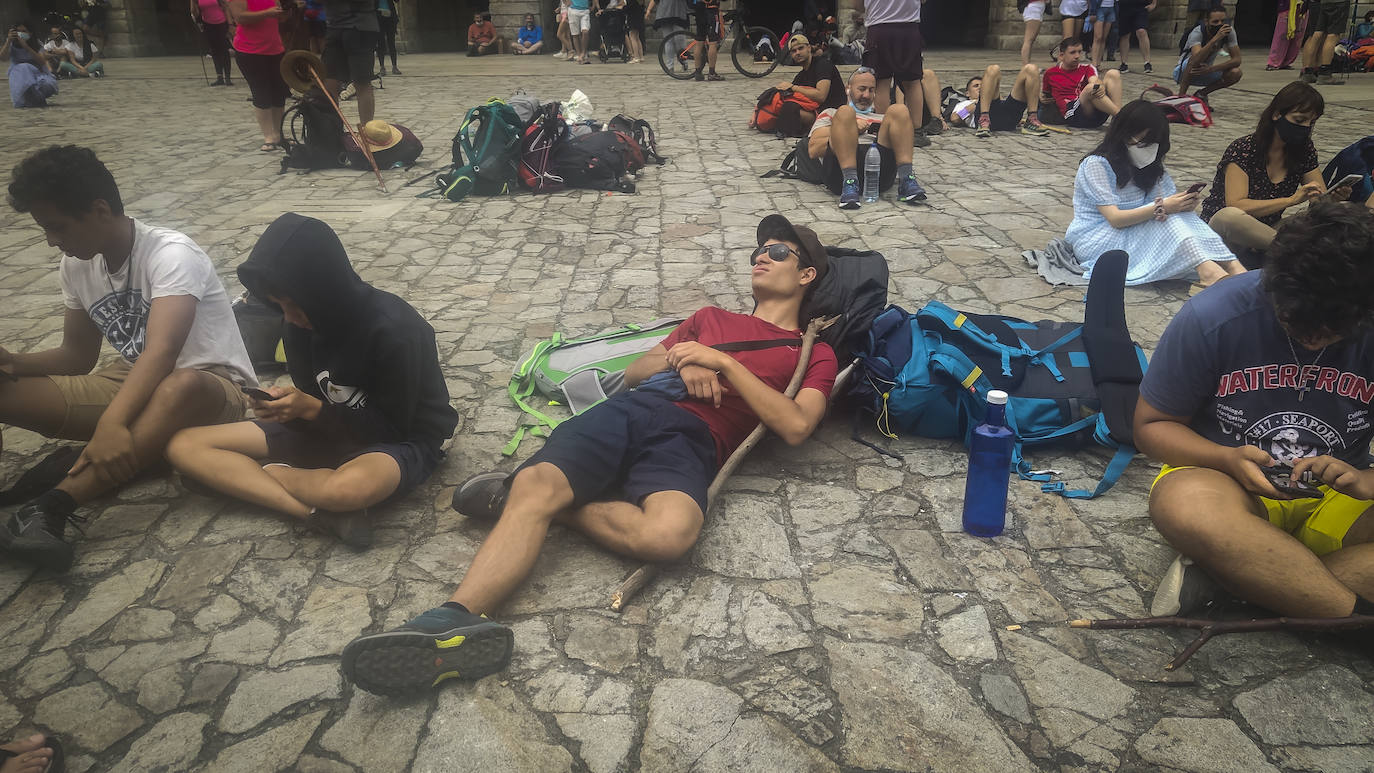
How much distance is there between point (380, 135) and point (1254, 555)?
8271 millimetres

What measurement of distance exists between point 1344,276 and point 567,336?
336 centimetres

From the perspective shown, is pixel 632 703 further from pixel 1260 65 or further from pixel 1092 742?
pixel 1260 65

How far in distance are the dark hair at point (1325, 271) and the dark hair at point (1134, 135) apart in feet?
9.99

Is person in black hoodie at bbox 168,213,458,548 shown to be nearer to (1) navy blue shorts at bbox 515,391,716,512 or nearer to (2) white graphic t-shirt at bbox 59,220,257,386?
(2) white graphic t-shirt at bbox 59,220,257,386

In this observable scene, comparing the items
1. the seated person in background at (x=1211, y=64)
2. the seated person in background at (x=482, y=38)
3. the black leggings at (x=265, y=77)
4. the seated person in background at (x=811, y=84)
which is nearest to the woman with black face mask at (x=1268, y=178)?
the seated person in background at (x=811, y=84)

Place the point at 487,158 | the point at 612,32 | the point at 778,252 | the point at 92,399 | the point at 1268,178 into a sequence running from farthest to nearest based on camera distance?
the point at 612,32, the point at 487,158, the point at 1268,178, the point at 778,252, the point at 92,399

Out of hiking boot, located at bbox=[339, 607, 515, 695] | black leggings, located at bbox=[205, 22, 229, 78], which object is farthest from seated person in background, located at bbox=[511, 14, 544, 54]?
hiking boot, located at bbox=[339, 607, 515, 695]

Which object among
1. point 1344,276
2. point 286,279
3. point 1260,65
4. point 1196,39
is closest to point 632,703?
point 286,279

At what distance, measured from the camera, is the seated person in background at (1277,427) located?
232cm

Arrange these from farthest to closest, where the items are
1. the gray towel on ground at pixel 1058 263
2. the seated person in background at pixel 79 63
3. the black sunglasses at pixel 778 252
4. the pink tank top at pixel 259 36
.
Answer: the seated person in background at pixel 79 63, the pink tank top at pixel 259 36, the gray towel on ground at pixel 1058 263, the black sunglasses at pixel 778 252

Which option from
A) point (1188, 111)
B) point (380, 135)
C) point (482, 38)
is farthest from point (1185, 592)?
point (482, 38)

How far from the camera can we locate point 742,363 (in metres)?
3.34

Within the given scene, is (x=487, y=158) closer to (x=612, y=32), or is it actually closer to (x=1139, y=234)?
(x=1139, y=234)

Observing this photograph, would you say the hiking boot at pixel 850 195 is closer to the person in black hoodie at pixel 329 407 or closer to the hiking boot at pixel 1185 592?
the person in black hoodie at pixel 329 407
